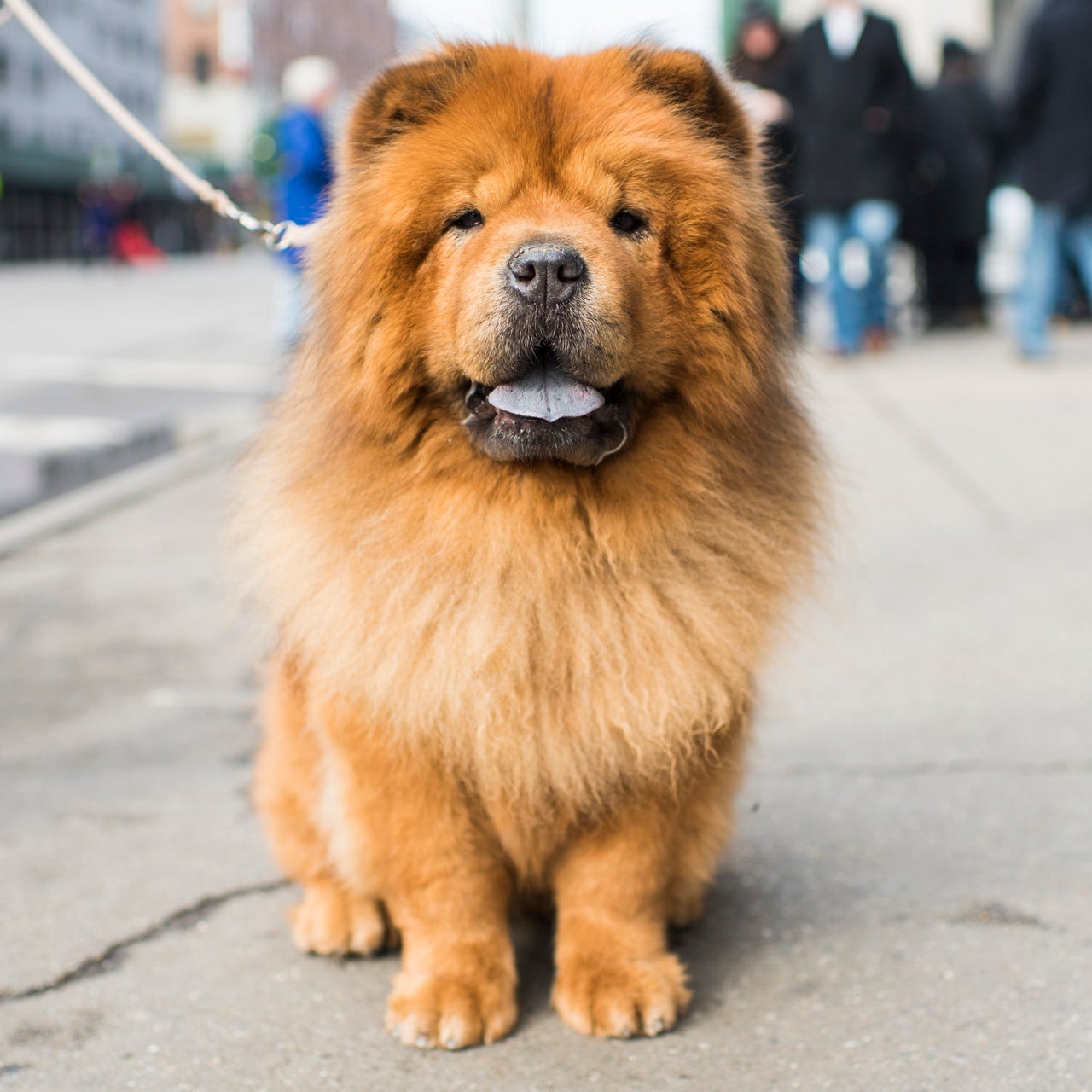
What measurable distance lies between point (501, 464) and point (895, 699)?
2.26 metres

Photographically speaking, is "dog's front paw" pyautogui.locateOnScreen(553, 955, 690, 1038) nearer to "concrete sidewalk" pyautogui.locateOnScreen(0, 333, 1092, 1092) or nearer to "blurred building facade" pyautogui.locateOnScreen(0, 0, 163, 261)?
"concrete sidewalk" pyautogui.locateOnScreen(0, 333, 1092, 1092)

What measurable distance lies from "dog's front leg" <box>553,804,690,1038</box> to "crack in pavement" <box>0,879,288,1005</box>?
33.5 inches

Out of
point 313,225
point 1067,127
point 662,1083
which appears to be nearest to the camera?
point 662,1083

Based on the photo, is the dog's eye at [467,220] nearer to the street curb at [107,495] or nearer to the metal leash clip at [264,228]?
the metal leash clip at [264,228]

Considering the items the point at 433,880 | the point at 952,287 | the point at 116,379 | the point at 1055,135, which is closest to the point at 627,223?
the point at 433,880

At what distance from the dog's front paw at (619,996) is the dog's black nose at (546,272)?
3.99ft

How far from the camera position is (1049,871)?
3244 millimetres

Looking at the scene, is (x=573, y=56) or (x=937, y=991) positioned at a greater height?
(x=573, y=56)

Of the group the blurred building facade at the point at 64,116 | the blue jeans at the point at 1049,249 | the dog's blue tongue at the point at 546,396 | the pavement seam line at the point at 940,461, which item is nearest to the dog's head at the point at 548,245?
the dog's blue tongue at the point at 546,396

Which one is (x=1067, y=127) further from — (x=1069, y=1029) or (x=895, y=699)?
(x=1069, y=1029)

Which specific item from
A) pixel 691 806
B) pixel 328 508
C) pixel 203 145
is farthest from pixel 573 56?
pixel 203 145

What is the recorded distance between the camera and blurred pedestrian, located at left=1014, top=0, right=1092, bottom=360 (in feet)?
30.7

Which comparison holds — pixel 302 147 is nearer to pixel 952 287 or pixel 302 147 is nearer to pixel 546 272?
pixel 952 287

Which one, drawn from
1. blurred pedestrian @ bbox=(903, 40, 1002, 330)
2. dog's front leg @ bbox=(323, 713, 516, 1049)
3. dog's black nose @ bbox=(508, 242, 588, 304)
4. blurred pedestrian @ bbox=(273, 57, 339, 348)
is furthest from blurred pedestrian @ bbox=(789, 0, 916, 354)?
dog's front leg @ bbox=(323, 713, 516, 1049)
